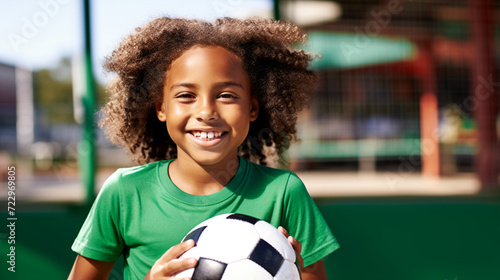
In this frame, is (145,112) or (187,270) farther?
(145,112)

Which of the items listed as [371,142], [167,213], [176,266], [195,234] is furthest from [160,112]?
[371,142]

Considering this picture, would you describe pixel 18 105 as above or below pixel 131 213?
above

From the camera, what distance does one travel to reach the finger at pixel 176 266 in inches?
55.7

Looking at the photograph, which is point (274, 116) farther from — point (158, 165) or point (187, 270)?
point (187, 270)

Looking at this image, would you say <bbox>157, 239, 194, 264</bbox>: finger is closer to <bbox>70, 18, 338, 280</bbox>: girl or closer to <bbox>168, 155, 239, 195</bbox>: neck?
<bbox>70, 18, 338, 280</bbox>: girl

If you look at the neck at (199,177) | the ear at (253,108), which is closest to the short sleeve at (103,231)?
the neck at (199,177)

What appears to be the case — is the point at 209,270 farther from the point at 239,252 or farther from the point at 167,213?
the point at 167,213

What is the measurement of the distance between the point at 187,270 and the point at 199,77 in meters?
0.61

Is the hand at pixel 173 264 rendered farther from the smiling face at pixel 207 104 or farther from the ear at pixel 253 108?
the ear at pixel 253 108

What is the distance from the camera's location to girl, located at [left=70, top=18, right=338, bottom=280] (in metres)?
1.65

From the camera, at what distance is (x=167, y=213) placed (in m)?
1.70

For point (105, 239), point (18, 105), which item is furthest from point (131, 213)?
point (18, 105)

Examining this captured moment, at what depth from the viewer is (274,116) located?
78.6 inches

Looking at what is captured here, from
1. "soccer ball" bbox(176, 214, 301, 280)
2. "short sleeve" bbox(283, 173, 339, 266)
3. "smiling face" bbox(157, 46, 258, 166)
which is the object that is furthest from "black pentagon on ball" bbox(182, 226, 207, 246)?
"short sleeve" bbox(283, 173, 339, 266)
